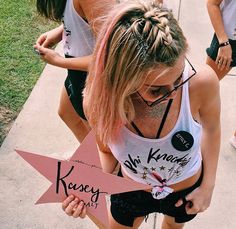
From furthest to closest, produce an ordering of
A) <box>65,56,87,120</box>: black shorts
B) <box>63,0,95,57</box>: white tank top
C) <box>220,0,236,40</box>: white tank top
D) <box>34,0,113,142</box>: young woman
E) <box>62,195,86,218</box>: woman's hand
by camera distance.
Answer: <box>220,0,236,40</box>: white tank top, <box>65,56,87,120</box>: black shorts, <box>63,0,95,57</box>: white tank top, <box>34,0,113,142</box>: young woman, <box>62,195,86,218</box>: woman's hand

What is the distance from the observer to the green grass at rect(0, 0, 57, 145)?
3902 mm

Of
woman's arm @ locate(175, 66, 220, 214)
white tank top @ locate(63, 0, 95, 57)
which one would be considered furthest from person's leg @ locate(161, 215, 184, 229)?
white tank top @ locate(63, 0, 95, 57)

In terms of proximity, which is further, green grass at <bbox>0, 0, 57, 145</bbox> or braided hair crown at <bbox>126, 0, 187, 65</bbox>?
green grass at <bbox>0, 0, 57, 145</bbox>

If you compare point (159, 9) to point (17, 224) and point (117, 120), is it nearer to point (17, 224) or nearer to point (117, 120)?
point (117, 120)

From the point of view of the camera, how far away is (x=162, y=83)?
5.12 ft

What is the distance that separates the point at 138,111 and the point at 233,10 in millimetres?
1367

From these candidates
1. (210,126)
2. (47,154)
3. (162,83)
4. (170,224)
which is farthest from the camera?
(47,154)

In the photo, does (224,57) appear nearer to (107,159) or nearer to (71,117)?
(71,117)

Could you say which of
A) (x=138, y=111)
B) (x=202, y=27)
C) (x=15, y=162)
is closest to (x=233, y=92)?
(x=202, y=27)

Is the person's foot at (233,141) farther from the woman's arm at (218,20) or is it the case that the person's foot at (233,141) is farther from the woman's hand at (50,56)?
the woman's hand at (50,56)

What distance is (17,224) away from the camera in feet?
9.71

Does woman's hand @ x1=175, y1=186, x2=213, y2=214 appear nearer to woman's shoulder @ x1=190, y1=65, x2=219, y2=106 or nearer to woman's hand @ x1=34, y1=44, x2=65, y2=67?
woman's shoulder @ x1=190, y1=65, x2=219, y2=106

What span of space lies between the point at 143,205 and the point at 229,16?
146 centimetres

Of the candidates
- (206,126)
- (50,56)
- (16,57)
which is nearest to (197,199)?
(206,126)
